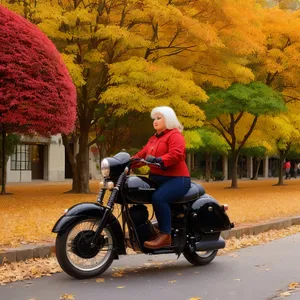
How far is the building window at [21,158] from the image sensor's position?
38500 millimetres

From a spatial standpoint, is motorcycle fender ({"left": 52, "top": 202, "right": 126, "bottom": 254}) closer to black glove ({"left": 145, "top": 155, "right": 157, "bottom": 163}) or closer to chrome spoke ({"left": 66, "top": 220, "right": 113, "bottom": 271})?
chrome spoke ({"left": 66, "top": 220, "right": 113, "bottom": 271})

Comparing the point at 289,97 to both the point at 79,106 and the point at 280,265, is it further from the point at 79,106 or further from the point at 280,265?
the point at 280,265

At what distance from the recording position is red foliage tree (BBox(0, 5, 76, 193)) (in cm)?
1577

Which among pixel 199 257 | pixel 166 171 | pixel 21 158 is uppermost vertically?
pixel 166 171

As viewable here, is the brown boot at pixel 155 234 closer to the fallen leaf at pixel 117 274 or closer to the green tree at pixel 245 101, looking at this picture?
the fallen leaf at pixel 117 274

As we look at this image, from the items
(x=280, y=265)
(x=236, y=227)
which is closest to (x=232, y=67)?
(x=236, y=227)

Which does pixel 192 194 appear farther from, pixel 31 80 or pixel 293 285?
pixel 31 80

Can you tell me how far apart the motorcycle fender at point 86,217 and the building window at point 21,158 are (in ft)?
109

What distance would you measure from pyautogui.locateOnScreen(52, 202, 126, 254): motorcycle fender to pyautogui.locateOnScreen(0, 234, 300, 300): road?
1.35 feet

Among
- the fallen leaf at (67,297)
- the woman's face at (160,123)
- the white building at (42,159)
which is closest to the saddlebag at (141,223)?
the woman's face at (160,123)

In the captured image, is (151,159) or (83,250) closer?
(83,250)

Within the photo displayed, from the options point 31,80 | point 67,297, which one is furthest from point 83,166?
point 67,297

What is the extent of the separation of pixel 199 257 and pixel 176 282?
99cm

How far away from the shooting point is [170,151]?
241 inches
